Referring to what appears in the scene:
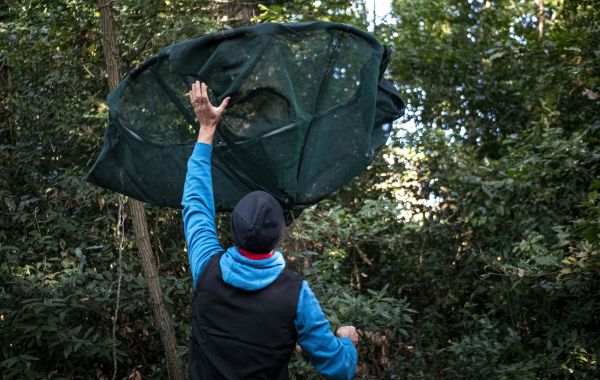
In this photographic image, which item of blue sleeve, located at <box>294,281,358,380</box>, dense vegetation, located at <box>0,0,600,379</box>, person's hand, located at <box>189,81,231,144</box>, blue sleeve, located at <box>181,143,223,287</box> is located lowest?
dense vegetation, located at <box>0,0,600,379</box>

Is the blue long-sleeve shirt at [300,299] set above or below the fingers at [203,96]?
below

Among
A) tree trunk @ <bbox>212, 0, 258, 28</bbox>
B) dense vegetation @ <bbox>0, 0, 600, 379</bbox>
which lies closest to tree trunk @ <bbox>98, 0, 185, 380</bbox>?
dense vegetation @ <bbox>0, 0, 600, 379</bbox>

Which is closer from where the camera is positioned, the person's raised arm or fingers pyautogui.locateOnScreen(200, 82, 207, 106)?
the person's raised arm

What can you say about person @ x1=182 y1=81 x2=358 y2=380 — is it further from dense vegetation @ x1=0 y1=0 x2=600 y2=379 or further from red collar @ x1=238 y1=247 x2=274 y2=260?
dense vegetation @ x1=0 y1=0 x2=600 y2=379

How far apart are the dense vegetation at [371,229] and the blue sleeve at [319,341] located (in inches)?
107

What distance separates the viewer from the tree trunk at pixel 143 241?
16.3 feet

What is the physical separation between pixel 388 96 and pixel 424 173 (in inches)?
192

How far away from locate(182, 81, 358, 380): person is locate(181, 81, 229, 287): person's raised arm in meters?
0.08

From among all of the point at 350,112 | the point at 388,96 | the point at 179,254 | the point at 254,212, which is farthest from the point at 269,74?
the point at 179,254

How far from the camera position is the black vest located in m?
2.28

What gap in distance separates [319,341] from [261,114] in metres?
1.10

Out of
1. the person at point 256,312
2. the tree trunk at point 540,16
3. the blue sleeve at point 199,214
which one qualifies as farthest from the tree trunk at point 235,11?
the tree trunk at point 540,16

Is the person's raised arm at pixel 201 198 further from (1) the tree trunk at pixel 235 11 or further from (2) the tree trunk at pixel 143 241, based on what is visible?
(1) the tree trunk at pixel 235 11

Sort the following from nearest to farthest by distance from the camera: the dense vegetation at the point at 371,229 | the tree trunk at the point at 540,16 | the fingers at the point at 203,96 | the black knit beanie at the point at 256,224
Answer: the black knit beanie at the point at 256,224, the fingers at the point at 203,96, the dense vegetation at the point at 371,229, the tree trunk at the point at 540,16
